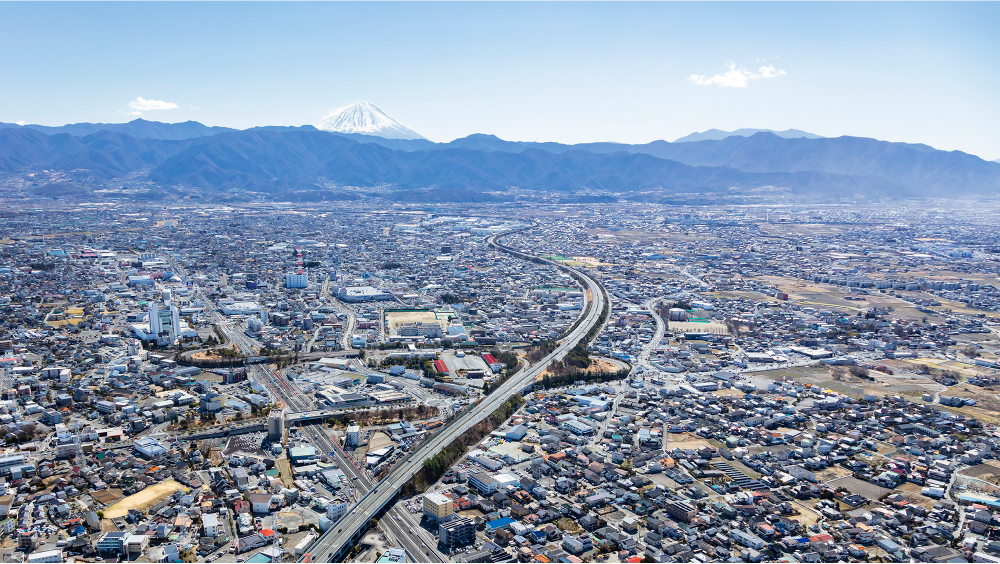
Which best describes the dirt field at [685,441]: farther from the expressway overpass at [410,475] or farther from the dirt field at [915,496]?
the expressway overpass at [410,475]

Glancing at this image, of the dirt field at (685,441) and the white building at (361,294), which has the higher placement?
the white building at (361,294)

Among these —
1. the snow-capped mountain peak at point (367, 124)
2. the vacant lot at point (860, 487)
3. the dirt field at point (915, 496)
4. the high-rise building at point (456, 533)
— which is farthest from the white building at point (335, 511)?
the snow-capped mountain peak at point (367, 124)

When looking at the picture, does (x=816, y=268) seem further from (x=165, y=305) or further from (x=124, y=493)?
(x=124, y=493)

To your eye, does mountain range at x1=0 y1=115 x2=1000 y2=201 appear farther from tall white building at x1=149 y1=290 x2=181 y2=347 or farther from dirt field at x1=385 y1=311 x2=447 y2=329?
tall white building at x1=149 y1=290 x2=181 y2=347

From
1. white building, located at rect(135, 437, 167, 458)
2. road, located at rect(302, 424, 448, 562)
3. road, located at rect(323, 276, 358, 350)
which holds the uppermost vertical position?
road, located at rect(323, 276, 358, 350)

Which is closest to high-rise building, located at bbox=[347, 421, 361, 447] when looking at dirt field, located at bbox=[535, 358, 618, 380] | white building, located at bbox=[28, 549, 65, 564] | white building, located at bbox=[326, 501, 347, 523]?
white building, located at bbox=[326, 501, 347, 523]
